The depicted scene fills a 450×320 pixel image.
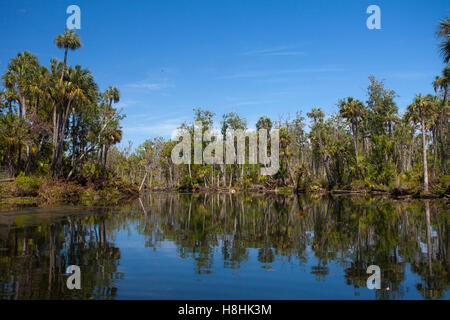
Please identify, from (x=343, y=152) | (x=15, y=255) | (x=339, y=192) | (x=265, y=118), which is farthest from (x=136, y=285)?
(x=265, y=118)

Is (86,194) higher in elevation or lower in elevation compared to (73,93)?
lower

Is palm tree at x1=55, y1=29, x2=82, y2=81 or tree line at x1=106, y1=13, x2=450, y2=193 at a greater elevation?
palm tree at x1=55, y1=29, x2=82, y2=81

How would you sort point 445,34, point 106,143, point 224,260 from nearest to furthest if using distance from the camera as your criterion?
1. point 224,260
2. point 445,34
3. point 106,143

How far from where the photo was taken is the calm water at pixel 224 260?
7.04 metres

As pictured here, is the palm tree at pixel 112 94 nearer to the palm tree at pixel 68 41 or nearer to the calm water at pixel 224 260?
the palm tree at pixel 68 41

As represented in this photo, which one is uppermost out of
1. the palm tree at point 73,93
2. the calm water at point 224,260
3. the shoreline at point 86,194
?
the palm tree at point 73,93

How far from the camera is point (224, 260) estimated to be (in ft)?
32.7

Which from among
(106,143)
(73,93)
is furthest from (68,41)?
(106,143)

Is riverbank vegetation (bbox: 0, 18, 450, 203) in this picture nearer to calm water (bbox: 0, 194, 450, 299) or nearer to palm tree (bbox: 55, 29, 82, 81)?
palm tree (bbox: 55, 29, 82, 81)

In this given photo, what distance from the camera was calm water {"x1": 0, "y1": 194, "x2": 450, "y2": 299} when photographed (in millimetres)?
7039

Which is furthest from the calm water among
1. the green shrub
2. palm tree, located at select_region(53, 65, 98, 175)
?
palm tree, located at select_region(53, 65, 98, 175)

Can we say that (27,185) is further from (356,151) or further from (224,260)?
(356,151)

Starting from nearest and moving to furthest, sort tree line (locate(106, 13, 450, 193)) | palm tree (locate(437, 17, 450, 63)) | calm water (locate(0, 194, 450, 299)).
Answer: calm water (locate(0, 194, 450, 299)), palm tree (locate(437, 17, 450, 63)), tree line (locate(106, 13, 450, 193))

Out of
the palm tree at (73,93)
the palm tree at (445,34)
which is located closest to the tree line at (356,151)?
the palm tree at (445,34)
